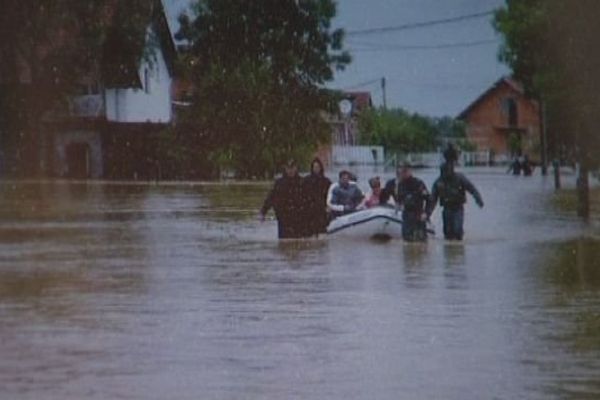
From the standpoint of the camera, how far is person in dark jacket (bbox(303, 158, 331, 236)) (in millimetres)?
28656

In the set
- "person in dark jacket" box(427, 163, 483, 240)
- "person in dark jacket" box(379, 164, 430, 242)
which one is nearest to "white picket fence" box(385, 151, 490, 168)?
"person in dark jacket" box(427, 163, 483, 240)

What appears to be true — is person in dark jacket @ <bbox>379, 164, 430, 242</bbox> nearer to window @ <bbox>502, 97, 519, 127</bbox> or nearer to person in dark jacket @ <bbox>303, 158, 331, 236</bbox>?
person in dark jacket @ <bbox>303, 158, 331, 236</bbox>

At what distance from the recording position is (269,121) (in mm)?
81812

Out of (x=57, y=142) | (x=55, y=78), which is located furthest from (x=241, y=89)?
(x=55, y=78)

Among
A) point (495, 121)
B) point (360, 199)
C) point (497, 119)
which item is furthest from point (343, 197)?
point (497, 119)

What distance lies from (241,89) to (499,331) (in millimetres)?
66294

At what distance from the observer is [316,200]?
94.8 ft

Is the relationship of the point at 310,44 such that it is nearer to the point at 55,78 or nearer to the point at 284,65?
the point at 284,65

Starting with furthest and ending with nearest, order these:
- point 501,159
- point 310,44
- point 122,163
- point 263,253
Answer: point 501,159
point 310,44
point 122,163
point 263,253

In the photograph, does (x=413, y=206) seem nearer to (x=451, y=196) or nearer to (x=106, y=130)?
(x=451, y=196)

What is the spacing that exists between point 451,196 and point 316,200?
2.35m

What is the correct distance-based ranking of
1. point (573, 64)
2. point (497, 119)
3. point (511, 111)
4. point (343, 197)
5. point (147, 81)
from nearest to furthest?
1. point (343, 197)
2. point (573, 64)
3. point (147, 81)
4. point (511, 111)
5. point (497, 119)

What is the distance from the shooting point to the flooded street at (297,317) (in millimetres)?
11664

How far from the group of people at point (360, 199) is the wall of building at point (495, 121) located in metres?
102
